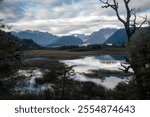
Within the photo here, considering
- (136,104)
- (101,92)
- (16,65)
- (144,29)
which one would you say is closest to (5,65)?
(16,65)

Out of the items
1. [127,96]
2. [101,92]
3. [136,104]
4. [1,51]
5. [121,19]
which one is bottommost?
[101,92]

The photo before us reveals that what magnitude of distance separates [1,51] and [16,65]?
1.94 metres

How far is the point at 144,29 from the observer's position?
26.4m

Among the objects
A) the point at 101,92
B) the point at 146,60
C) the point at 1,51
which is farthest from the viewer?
the point at 101,92

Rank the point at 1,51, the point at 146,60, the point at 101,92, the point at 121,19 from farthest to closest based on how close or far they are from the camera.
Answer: the point at 101,92, the point at 121,19, the point at 1,51, the point at 146,60

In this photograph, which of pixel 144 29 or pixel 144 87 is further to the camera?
pixel 144 29

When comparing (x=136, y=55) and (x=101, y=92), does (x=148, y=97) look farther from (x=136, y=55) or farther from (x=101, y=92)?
(x=101, y=92)

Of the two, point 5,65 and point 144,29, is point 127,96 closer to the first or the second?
point 144,29

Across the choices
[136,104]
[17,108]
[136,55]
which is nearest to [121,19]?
[136,55]

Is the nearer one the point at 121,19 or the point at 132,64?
the point at 132,64

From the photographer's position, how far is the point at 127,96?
87.6 feet

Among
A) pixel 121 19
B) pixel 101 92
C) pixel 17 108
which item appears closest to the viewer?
pixel 17 108

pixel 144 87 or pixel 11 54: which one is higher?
pixel 11 54

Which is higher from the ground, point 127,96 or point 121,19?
point 121,19
